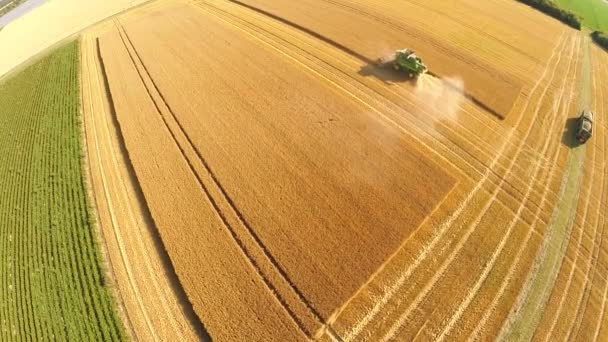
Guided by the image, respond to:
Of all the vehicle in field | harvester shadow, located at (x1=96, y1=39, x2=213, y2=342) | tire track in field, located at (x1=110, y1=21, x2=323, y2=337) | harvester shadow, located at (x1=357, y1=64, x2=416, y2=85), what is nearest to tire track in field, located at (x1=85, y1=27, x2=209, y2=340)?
harvester shadow, located at (x1=96, y1=39, x2=213, y2=342)

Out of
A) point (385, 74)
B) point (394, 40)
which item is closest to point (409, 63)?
point (385, 74)

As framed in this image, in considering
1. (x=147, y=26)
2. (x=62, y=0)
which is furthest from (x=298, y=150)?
(x=62, y=0)

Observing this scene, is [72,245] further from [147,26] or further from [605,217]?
[605,217]

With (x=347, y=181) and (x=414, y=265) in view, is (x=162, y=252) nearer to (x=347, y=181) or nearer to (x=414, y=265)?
(x=347, y=181)

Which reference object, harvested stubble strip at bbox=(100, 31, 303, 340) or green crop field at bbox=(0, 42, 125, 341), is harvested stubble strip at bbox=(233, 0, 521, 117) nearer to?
harvested stubble strip at bbox=(100, 31, 303, 340)

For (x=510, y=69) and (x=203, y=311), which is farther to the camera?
(x=510, y=69)

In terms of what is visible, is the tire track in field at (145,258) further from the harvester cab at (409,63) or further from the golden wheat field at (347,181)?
the harvester cab at (409,63)
